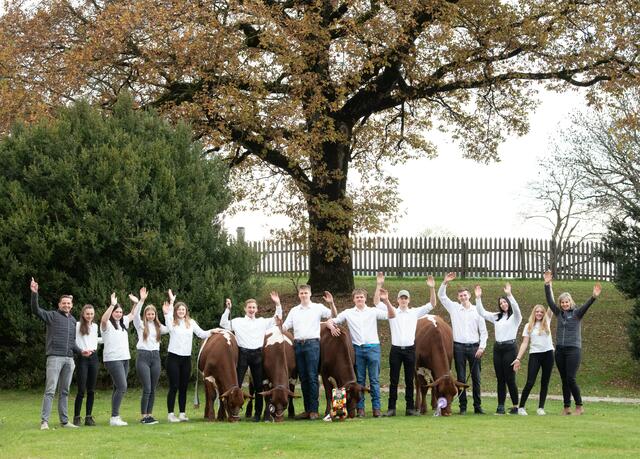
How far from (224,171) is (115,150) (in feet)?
11.0

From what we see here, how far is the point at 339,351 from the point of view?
15.5 m

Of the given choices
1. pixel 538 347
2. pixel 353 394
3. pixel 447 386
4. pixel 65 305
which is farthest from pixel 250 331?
pixel 538 347

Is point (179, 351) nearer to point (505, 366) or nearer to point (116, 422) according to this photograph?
point (116, 422)

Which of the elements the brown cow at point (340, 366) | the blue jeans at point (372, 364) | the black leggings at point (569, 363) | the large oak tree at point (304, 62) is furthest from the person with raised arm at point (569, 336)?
the large oak tree at point (304, 62)

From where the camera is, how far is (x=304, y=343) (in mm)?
15484

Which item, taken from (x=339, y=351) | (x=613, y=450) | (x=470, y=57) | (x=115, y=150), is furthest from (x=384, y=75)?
(x=613, y=450)

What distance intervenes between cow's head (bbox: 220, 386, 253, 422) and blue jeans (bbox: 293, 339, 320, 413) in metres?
0.97

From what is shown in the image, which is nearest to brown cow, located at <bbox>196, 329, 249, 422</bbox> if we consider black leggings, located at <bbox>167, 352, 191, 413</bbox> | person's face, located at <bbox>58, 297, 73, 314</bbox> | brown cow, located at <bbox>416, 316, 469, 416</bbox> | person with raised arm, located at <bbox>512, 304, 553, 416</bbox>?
black leggings, located at <bbox>167, 352, 191, 413</bbox>

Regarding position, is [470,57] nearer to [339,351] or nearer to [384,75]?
[384,75]

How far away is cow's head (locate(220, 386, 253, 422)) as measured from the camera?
50.2 feet

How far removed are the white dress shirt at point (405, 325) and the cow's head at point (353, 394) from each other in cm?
100

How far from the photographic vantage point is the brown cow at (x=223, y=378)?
1535 cm

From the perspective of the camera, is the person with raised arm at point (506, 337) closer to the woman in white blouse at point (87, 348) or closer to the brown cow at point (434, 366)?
the brown cow at point (434, 366)

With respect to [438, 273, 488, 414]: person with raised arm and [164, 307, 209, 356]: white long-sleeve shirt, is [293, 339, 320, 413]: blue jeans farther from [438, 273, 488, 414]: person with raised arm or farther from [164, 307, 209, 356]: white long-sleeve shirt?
[438, 273, 488, 414]: person with raised arm
